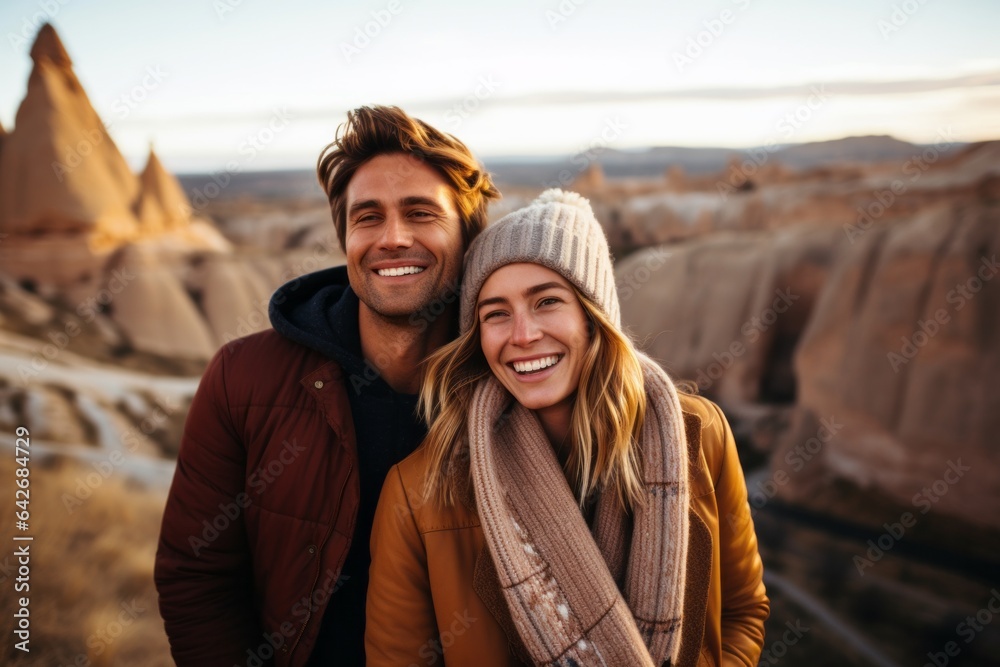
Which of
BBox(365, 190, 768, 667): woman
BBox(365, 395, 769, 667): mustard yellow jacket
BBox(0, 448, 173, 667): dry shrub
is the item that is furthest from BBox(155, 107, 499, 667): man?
BBox(0, 448, 173, 667): dry shrub

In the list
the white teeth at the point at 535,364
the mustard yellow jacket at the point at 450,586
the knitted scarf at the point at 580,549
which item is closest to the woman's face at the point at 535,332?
the white teeth at the point at 535,364

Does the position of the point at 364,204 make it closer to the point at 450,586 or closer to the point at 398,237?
the point at 398,237

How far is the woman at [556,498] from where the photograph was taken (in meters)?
1.98

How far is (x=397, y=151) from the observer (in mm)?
2562

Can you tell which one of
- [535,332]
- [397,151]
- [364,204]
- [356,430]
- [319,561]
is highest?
[397,151]

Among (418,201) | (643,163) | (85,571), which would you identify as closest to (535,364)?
(418,201)

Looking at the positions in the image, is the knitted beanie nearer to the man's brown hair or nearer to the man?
the man

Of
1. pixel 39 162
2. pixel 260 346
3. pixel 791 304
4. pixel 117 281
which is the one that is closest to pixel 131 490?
pixel 260 346

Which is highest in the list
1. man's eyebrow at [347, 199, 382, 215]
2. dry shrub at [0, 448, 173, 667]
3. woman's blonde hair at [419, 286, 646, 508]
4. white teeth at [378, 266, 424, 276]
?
man's eyebrow at [347, 199, 382, 215]

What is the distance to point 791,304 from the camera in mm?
10930

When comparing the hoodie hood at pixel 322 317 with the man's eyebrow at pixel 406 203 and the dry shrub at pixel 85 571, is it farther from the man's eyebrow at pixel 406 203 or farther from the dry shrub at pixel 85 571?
the dry shrub at pixel 85 571

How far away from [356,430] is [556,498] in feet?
2.67

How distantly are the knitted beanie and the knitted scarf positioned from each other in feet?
1.28

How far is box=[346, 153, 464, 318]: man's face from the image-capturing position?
2490 mm
